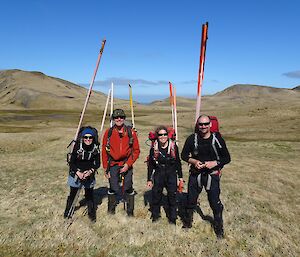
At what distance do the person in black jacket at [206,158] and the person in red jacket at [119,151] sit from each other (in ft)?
7.56

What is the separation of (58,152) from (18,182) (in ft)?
39.4

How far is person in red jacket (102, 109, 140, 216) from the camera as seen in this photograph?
11070 millimetres

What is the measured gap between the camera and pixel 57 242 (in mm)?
10453

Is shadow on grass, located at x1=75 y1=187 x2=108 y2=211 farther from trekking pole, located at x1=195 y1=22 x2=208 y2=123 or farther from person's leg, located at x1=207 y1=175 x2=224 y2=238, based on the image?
trekking pole, located at x1=195 y1=22 x2=208 y2=123

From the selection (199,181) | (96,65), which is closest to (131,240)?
(199,181)

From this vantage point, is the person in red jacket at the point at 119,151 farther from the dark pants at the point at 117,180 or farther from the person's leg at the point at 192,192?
the person's leg at the point at 192,192

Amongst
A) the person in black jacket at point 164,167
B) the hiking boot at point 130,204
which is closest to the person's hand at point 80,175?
the hiking boot at point 130,204

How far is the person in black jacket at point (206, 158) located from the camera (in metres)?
9.71

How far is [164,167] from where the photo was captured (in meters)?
10.8

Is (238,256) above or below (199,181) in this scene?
below

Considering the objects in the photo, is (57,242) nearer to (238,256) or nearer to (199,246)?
(199,246)

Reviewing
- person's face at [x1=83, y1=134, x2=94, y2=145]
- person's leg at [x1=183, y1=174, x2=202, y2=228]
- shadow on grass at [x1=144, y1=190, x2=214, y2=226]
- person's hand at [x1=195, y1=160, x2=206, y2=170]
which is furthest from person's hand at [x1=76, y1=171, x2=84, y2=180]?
person's hand at [x1=195, y1=160, x2=206, y2=170]

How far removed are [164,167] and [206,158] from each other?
66.8 inches

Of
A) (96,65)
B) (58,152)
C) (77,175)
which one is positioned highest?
(96,65)
